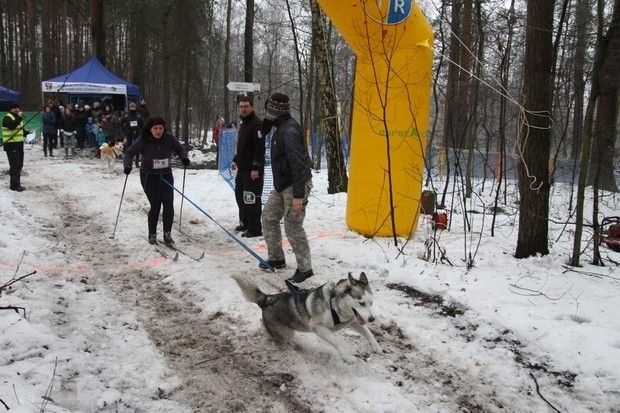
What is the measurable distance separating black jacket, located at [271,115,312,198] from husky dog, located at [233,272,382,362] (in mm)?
1600

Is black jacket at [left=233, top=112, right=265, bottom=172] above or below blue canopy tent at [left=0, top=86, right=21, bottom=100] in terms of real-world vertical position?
below

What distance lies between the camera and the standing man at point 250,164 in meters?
7.32

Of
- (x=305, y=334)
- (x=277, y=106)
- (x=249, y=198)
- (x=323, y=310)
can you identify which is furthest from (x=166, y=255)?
(x=323, y=310)

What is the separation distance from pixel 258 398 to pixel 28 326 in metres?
2.05

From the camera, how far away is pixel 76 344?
3756 millimetres

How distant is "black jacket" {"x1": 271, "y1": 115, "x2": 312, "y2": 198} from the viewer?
5188mm

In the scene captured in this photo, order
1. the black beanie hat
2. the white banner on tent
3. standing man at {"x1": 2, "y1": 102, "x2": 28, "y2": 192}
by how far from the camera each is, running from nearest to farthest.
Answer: the black beanie hat
standing man at {"x1": 2, "y1": 102, "x2": 28, "y2": 192}
the white banner on tent

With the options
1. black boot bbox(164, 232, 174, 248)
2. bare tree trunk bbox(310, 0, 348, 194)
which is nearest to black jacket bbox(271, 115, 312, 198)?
black boot bbox(164, 232, 174, 248)

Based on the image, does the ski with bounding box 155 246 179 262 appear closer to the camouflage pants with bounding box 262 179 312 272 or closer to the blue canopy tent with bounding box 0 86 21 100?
the camouflage pants with bounding box 262 179 312 272

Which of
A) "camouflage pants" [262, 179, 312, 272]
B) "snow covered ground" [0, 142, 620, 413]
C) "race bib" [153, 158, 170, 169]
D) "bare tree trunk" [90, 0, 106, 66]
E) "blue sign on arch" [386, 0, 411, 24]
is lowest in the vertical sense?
"snow covered ground" [0, 142, 620, 413]

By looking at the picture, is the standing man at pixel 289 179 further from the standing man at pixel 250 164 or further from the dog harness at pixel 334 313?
the dog harness at pixel 334 313

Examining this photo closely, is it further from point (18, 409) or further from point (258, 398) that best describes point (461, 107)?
point (18, 409)

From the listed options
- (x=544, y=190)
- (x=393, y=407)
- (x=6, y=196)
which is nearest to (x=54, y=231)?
(x=6, y=196)

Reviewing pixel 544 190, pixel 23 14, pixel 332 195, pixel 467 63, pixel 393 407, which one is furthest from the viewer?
pixel 23 14
